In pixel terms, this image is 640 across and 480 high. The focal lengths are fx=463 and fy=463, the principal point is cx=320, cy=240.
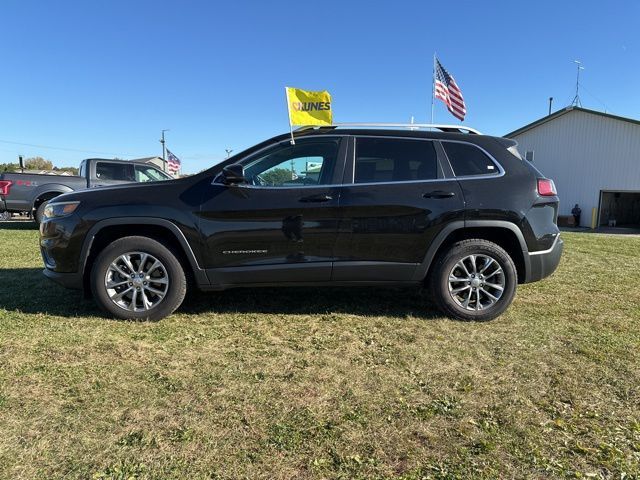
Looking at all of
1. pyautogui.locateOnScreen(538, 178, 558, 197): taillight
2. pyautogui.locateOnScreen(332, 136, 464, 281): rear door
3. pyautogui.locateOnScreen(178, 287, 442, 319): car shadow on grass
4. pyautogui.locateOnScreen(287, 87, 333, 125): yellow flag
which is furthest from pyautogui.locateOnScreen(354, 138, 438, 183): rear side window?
pyautogui.locateOnScreen(178, 287, 442, 319): car shadow on grass

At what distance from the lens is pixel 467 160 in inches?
174

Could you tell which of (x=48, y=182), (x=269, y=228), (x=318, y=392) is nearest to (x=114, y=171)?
(x=48, y=182)

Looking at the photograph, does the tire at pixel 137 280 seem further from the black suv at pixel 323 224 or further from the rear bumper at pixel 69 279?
the rear bumper at pixel 69 279

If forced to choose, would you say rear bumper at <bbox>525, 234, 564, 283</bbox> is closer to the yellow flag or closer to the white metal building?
the yellow flag

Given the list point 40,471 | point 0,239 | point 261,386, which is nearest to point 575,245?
point 261,386

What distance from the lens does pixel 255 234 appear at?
13.7 ft

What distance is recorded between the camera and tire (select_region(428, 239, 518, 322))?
4.35m

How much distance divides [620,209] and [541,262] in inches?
889

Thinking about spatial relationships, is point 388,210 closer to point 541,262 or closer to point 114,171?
point 541,262

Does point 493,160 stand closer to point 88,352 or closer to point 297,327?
point 297,327

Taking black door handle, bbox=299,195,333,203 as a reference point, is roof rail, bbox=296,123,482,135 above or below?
above

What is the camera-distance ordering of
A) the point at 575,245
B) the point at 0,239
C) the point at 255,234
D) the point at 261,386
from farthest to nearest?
the point at 575,245 < the point at 0,239 < the point at 255,234 < the point at 261,386

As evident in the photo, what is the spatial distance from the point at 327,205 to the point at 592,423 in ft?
8.37

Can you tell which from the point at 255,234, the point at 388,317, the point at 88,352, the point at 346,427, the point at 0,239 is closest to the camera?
the point at 346,427
